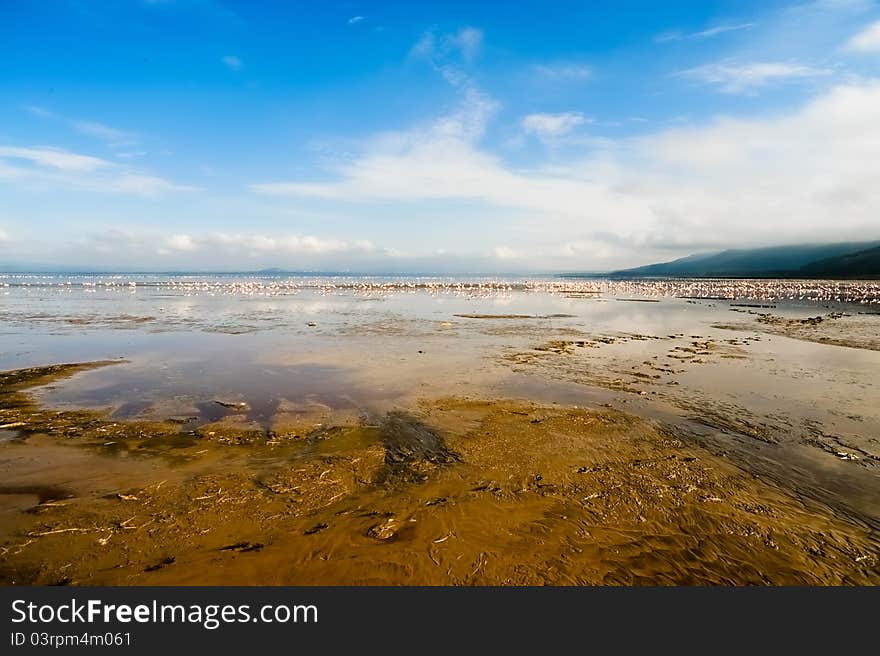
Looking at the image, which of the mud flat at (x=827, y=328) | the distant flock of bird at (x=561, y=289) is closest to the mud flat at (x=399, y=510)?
the mud flat at (x=827, y=328)

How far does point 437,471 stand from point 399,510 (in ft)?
5.01

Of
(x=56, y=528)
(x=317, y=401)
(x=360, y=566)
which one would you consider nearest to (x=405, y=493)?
(x=360, y=566)

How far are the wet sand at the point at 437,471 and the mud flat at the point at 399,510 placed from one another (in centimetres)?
4

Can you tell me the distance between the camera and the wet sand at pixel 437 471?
5.40 meters

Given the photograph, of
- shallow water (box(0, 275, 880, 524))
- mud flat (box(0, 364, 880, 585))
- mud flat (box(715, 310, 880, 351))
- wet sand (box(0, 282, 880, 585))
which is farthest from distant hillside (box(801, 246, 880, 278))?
mud flat (box(0, 364, 880, 585))

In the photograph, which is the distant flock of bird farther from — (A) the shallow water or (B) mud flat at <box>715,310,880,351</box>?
(A) the shallow water

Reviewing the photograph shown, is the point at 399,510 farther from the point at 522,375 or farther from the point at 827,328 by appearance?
the point at 827,328

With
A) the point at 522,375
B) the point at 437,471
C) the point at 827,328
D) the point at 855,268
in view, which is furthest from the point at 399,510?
the point at 855,268

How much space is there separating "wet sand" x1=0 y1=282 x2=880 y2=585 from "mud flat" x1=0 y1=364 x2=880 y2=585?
0.04 meters

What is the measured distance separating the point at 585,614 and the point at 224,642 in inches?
158

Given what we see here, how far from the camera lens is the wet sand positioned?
5.40m

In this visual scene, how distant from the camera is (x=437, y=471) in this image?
8031 millimetres

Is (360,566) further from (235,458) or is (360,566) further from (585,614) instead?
(235,458)

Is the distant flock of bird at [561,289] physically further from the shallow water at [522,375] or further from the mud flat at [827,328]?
the shallow water at [522,375]
